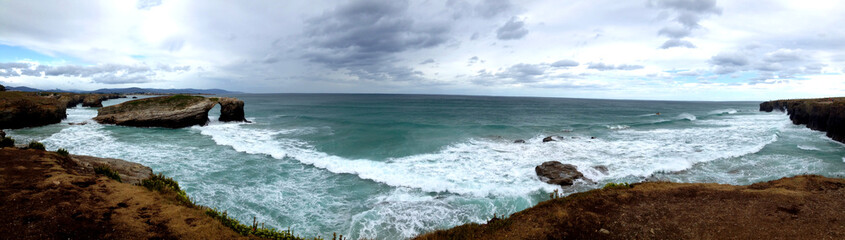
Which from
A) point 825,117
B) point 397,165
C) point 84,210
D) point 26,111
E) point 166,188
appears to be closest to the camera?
point 84,210

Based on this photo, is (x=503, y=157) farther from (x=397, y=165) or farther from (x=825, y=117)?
(x=825, y=117)

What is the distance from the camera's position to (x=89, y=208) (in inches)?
268

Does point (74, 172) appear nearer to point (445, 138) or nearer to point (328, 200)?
point (328, 200)

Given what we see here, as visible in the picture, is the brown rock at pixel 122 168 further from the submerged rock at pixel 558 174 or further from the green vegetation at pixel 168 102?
the green vegetation at pixel 168 102

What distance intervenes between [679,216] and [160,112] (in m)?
41.2

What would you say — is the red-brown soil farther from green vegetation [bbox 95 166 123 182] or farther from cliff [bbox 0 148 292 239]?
green vegetation [bbox 95 166 123 182]

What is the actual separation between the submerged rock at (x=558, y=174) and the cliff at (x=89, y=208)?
41.7ft

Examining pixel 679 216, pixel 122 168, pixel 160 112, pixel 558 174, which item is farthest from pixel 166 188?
pixel 160 112

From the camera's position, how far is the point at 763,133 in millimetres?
32750

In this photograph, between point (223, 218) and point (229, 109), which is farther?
point (229, 109)

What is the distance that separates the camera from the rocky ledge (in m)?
30.5

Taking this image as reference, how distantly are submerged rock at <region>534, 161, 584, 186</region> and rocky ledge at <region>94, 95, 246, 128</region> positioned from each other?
115ft

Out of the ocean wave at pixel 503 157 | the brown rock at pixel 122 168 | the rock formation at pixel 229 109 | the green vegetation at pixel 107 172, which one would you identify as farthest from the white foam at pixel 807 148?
the rock formation at pixel 229 109

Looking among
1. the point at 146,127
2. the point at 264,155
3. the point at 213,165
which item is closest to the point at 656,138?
the point at 264,155
